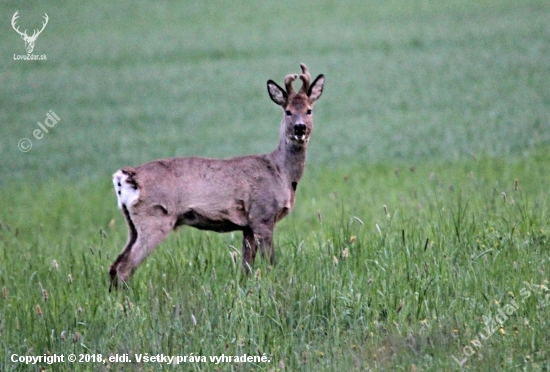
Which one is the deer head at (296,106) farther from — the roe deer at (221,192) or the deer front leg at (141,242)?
the deer front leg at (141,242)

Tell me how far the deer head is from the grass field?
951 mm

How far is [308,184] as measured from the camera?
15.1 m

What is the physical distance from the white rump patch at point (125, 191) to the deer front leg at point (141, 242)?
0.15 metres

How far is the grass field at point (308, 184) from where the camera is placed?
5.88 m

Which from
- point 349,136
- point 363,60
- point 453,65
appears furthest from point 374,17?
point 349,136

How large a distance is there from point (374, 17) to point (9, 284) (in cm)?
3049

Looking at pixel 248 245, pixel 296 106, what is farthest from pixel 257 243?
pixel 296 106

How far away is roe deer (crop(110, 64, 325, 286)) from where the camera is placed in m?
7.42

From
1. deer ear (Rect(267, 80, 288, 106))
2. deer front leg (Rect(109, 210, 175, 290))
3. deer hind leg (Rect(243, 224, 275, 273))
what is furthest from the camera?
deer ear (Rect(267, 80, 288, 106))

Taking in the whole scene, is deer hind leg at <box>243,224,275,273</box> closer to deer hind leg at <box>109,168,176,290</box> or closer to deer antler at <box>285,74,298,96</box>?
deer hind leg at <box>109,168,176,290</box>

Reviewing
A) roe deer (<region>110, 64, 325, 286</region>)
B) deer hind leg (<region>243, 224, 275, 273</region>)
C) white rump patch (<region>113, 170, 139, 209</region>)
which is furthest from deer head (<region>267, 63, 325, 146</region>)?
white rump patch (<region>113, 170, 139, 209</region>)

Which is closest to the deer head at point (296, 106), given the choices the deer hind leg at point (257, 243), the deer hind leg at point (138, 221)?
the deer hind leg at point (257, 243)
